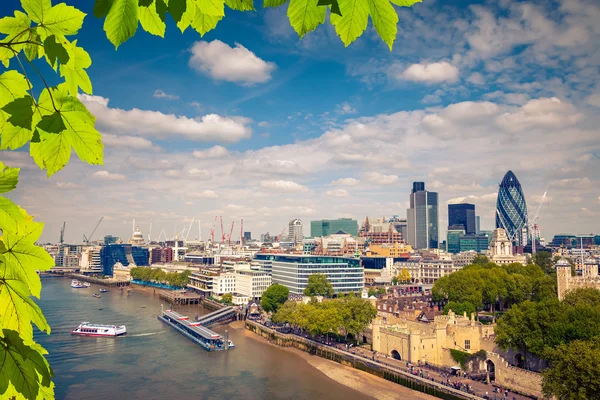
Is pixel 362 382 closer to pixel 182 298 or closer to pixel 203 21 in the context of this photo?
pixel 203 21

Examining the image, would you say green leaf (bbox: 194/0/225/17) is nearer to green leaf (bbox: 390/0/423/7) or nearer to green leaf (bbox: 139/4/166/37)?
green leaf (bbox: 139/4/166/37)

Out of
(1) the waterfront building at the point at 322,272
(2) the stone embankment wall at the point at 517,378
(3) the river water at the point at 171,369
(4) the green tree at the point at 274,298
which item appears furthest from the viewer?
(1) the waterfront building at the point at 322,272

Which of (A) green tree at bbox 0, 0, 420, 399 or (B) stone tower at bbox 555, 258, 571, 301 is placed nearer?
(A) green tree at bbox 0, 0, 420, 399

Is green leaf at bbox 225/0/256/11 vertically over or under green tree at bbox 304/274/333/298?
over

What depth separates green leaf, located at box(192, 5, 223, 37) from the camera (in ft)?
6.85

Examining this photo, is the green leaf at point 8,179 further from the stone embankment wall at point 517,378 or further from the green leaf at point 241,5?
the stone embankment wall at point 517,378

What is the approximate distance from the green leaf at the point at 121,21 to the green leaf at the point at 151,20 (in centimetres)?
9

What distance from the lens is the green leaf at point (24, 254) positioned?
1896 mm

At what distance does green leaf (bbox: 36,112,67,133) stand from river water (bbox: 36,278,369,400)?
35603 millimetres

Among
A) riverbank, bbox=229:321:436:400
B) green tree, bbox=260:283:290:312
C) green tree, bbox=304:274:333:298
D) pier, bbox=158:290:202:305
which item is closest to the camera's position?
riverbank, bbox=229:321:436:400

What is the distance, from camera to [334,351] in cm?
4538

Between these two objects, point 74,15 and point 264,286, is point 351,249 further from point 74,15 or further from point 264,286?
point 74,15

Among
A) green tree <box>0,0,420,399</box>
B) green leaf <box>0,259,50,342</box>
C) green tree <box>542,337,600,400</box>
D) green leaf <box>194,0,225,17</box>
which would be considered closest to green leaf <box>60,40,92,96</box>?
green tree <box>0,0,420,399</box>

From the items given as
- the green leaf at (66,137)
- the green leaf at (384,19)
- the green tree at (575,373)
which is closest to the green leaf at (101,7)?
the green leaf at (66,137)
